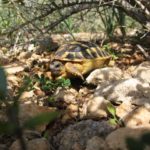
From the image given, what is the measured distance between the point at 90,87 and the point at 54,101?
57 cm

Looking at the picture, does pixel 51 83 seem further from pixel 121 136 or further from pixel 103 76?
pixel 121 136

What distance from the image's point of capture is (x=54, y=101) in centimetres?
330

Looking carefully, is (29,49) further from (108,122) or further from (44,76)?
(108,122)

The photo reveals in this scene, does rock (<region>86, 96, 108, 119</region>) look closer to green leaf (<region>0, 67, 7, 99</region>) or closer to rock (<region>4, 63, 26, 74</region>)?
rock (<region>4, 63, 26, 74</region>)

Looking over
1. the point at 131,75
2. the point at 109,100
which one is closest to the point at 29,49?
the point at 131,75

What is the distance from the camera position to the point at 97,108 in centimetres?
298

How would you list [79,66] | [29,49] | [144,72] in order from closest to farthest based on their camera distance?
[144,72] → [79,66] → [29,49]

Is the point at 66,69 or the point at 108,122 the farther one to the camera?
the point at 66,69

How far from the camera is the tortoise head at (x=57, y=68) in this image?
398 centimetres

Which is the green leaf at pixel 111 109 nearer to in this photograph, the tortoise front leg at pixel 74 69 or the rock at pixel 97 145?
the rock at pixel 97 145

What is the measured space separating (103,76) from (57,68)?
0.54m

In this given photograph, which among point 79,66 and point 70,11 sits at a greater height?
point 70,11

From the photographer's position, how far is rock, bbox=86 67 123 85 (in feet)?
12.1

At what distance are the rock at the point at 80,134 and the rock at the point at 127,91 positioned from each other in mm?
483
